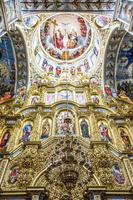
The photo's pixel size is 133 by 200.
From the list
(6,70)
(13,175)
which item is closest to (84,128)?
(13,175)

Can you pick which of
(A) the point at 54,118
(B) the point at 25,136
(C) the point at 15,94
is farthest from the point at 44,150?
(C) the point at 15,94

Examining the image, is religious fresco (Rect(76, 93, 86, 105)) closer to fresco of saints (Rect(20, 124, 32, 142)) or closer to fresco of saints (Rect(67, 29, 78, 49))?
fresco of saints (Rect(20, 124, 32, 142))

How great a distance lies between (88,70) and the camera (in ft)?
51.5

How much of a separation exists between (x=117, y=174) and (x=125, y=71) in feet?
22.7

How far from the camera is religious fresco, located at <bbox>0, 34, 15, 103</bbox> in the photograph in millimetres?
13859

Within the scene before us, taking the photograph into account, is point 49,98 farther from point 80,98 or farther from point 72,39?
point 72,39

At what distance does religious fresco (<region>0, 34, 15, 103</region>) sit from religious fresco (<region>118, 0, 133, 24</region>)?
689 centimetres

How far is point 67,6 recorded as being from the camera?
9.69m

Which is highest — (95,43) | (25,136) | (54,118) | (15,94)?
(95,43)

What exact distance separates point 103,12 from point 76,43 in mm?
7391

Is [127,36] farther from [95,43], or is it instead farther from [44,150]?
[44,150]

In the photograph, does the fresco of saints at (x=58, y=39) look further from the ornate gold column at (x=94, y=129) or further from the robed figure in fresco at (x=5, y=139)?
the robed figure in fresco at (x=5, y=139)

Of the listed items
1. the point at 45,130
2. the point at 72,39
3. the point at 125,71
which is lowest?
the point at 45,130

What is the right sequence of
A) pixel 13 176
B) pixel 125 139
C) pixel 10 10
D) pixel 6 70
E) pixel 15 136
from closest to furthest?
1. pixel 10 10
2. pixel 13 176
3. pixel 15 136
4. pixel 125 139
5. pixel 6 70
